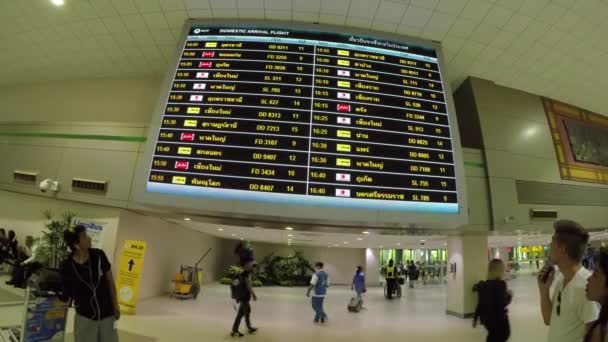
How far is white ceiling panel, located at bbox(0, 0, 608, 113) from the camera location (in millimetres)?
5172

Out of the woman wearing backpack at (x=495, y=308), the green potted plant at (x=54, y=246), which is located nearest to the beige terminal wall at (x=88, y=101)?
the green potted plant at (x=54, y=246)

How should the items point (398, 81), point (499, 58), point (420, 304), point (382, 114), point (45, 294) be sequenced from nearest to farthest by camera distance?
point (45, 294) < point (382, 114) < point (398, 81) < point (499, 58) < point (420, 304)

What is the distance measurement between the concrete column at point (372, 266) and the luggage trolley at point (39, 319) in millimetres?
20101

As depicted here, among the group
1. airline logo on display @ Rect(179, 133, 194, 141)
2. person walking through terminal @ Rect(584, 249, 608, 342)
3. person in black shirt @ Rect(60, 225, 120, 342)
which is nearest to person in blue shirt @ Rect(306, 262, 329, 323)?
airline logo on display @ Rect(179, 133, 194, 141)

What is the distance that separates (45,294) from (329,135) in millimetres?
3815

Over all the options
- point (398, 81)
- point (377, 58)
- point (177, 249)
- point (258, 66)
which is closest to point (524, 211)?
point (398, 81)

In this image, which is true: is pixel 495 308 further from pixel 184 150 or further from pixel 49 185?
pixel 49 185

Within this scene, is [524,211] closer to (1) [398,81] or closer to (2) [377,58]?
(1) [398,81]

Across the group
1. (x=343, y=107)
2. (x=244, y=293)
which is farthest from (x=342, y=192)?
(x=244, y=293)

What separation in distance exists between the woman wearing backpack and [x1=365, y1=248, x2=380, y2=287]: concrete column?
61.3ft

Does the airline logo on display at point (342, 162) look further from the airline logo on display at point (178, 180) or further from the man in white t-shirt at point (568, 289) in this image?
the man in white t-shirt at point (568, 289)

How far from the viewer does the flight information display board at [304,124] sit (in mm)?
4219

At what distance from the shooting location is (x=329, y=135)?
444 centimetres

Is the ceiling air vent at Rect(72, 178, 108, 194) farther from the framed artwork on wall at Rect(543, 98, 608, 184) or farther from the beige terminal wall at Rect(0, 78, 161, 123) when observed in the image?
the framed artwork on wall at Rect(543, 98, 608, 184)
